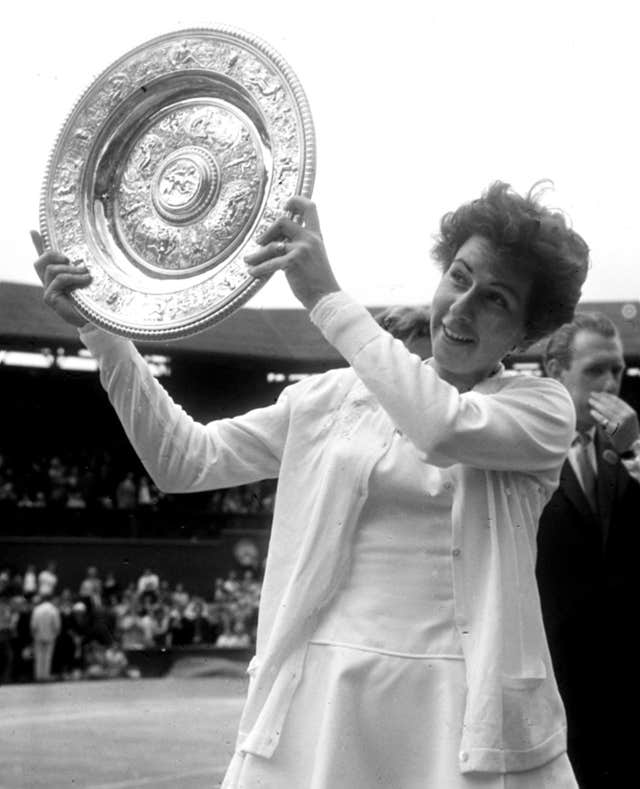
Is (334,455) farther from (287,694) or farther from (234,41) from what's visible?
(234,41)

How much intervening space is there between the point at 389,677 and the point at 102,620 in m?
18.3

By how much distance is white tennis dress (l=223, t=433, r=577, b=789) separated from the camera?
2.03m

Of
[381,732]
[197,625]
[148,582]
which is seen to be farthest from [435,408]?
[148,582]

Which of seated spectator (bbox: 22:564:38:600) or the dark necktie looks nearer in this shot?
the dark necktie

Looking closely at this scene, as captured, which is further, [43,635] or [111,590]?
[111,590]

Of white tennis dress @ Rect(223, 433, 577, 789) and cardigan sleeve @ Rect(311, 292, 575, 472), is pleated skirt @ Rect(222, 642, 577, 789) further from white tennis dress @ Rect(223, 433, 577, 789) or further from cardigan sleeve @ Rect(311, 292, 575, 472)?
cardigan sleeve @ Rect(311, 292, 575, 472)

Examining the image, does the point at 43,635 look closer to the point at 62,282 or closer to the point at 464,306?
the point at 62,282

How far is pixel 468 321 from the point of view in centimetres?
222

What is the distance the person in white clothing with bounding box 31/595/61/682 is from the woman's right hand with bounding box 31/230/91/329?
16748 millimetres

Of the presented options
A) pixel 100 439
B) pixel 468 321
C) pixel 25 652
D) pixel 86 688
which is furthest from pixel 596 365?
pixel 100 439

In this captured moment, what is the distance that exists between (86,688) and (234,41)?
15711 mm

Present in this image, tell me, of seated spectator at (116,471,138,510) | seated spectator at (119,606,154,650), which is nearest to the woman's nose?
seated spectator at (119,606,154,650)

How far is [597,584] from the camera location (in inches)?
133

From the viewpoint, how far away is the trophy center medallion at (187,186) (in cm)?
248
